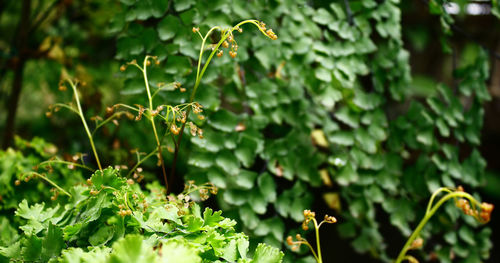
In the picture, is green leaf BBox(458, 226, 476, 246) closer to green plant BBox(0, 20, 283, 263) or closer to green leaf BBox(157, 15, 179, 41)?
green plant BBox(0, 20, 283, 263)

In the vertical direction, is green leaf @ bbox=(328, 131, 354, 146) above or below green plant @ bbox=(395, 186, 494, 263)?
below

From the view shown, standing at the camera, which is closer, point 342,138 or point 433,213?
point 433,213

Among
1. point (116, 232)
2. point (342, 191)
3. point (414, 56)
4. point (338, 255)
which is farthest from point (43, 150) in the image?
point (414, 56)

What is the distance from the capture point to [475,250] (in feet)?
4.49

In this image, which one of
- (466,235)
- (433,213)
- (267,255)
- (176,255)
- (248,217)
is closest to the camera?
(176,255)

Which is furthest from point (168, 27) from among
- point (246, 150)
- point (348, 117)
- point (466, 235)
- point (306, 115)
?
point (466, 235)

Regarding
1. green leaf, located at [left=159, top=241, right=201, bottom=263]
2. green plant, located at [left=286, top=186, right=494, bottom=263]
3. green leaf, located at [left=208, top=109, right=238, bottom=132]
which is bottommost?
green leaf, located at [left=208, top=109, right=238, bottom=132]

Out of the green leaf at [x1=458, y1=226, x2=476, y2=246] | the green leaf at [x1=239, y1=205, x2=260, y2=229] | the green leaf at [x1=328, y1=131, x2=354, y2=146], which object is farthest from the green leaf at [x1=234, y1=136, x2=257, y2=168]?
the green leaf at [x1=458, y1=226, x2=476, y2=246]

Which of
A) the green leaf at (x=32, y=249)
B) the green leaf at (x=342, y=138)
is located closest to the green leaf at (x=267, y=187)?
the green leaf at (x=342, y=138)

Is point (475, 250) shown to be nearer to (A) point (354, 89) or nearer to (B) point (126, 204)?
(A) point (354, 89)

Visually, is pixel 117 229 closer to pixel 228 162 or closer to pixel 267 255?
pixel 267 255

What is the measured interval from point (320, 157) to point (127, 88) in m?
0.63

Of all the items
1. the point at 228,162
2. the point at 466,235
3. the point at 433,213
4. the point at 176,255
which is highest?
the point at 176,255

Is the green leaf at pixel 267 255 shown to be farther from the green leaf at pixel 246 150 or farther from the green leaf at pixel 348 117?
the green leaf at pixel 348 117
